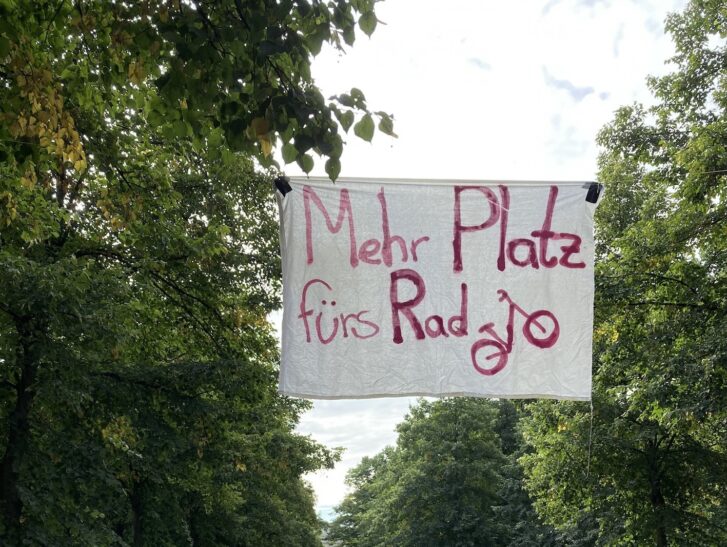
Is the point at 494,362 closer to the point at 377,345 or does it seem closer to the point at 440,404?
the point at 377,345

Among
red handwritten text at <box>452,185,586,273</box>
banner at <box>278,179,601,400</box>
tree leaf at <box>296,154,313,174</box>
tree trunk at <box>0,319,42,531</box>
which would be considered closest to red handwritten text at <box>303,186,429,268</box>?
banner at <box>278,179,601,400</box>

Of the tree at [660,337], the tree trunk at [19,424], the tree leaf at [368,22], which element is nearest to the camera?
the tree leaf at [368,22]

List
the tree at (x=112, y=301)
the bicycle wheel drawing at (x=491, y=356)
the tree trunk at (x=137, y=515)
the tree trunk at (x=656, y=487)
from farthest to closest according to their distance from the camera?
the tree trunk at (x=656, y=487)
the tree trunk at (x=137, y=515)
the tree at (x=112, y=301)
the bicycle wheel drawing at (x=491, y=356)

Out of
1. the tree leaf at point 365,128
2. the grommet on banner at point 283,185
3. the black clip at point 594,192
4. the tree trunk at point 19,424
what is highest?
the tree leaf at point 365,128

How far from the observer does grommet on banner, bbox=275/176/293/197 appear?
3664 millimetres

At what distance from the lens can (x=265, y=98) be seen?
3139 mm

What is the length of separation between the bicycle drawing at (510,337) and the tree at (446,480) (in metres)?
28.9

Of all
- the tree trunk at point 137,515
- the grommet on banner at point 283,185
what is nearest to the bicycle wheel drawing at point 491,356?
the grommet on banner at point 283,185

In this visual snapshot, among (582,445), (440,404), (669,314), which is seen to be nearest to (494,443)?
(440,404)

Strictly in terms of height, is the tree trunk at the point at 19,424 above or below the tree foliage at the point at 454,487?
above

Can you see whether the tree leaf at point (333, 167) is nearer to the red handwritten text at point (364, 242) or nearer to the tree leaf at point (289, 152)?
the tree leaf at point (289, 152)

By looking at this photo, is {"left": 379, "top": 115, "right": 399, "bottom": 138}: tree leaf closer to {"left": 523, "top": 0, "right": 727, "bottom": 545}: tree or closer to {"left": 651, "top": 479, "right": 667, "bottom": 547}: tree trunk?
{"left": 523, "top": 0, "right": 727, "bottom": 545}: tree

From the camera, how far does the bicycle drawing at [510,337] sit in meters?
3.52

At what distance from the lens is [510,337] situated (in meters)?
3.54
